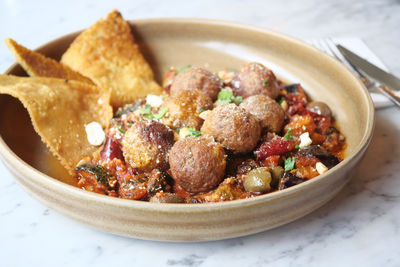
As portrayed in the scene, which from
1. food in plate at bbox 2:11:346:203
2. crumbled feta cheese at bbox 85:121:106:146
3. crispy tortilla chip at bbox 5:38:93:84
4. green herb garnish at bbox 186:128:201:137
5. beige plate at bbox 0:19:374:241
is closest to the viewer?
beige plate at bbox 0:19:374:241

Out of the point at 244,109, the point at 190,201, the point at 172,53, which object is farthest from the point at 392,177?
the point at 172,53

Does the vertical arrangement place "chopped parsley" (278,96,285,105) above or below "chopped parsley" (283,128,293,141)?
above

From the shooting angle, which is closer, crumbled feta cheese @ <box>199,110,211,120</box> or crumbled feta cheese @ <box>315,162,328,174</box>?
crumbled feta cheese @ <box>315,162,328,174</box>

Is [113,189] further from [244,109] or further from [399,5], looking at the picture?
[399,5]

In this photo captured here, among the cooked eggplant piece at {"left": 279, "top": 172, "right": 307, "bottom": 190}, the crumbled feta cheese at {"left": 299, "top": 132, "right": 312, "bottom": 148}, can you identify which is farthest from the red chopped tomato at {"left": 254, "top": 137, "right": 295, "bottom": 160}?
the cooked eggplant piece at {"left": 279, "top": 172, "right": 307, "bottom": 190}

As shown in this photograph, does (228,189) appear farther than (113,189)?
No

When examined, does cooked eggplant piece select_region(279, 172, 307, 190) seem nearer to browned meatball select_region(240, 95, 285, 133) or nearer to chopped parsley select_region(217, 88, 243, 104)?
browned meatball select_region(240, 95, 285, 133)
